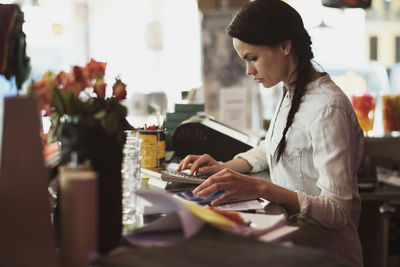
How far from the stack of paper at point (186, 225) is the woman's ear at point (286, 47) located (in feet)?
2.66

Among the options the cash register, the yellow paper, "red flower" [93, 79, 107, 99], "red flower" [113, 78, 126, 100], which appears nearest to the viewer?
the yellow paper

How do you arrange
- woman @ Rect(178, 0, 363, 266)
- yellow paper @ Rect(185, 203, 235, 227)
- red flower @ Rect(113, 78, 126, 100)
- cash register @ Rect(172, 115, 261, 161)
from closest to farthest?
yellow paper @ Rect(185, 203, 235, 227)
red flower @ Rect(113, 78, 126, 100)
woman @ Rect(178, 0, 363, 266)
cash register @ Rect(172, 115, 261, 161)

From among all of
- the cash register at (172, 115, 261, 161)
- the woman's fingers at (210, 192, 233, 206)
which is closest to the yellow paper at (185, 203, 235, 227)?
the woman's fingers at (210, 192, 233, 206)

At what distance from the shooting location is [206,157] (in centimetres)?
199

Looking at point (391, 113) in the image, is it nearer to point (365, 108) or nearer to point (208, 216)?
point (365, 108)

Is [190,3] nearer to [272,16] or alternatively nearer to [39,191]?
[272,16]

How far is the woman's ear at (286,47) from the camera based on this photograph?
188 cm

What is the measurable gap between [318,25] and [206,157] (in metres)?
4.61

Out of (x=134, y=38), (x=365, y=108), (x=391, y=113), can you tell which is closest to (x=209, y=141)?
(x=365, y=108)

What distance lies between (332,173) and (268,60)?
48cm

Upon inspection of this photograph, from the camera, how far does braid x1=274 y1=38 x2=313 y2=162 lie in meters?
1.90

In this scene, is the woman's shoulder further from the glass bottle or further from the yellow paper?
the yellow paper

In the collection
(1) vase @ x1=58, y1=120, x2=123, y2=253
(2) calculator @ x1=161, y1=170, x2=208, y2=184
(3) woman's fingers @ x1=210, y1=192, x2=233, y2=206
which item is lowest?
(3) woman's fingers @ x1=210, y1=192, x2=233, y2=206

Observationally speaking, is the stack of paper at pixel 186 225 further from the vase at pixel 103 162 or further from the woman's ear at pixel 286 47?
the woman's ear at pixel 286 47
